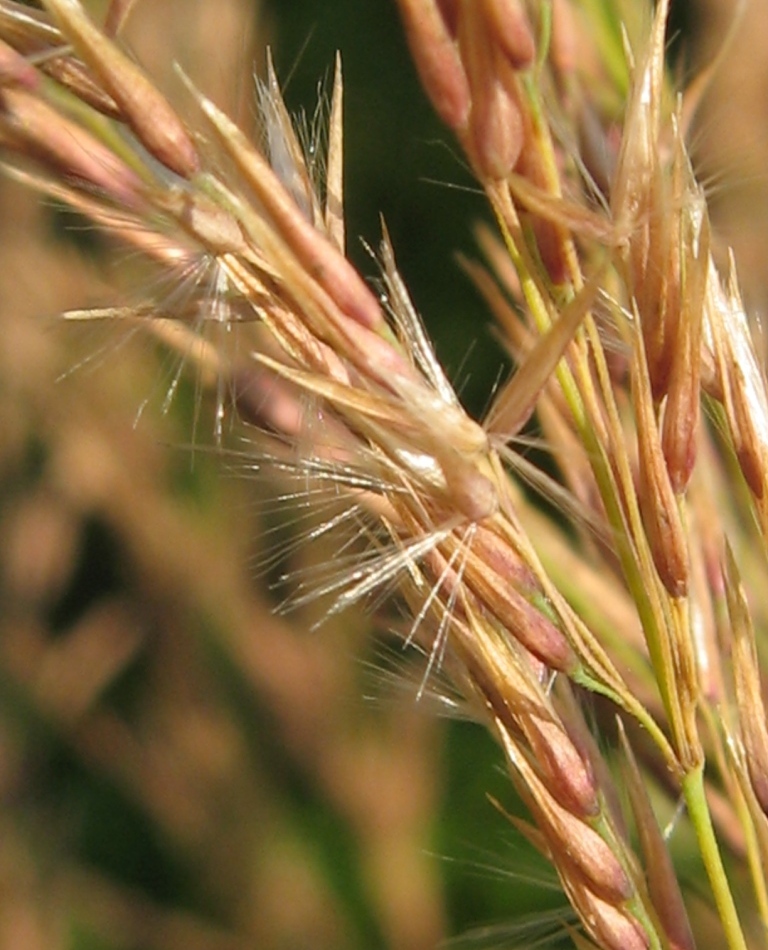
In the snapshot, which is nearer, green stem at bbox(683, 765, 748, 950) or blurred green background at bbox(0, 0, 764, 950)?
green stem at bbox(683, 765, 748, 950)

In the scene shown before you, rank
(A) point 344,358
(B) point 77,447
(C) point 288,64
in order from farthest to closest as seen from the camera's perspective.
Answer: (C) point 288,64
(B) point 77,447
(A) point 344,358

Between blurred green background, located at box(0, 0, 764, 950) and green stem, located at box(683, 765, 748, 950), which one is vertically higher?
green stem, located at box(683, 765, 748, 950)

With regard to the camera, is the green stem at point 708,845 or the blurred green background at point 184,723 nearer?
the green stem at point 708,845

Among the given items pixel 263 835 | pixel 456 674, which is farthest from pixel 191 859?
pixel 456 674

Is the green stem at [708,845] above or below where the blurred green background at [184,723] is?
above

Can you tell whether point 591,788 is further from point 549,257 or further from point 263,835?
point 263,835
